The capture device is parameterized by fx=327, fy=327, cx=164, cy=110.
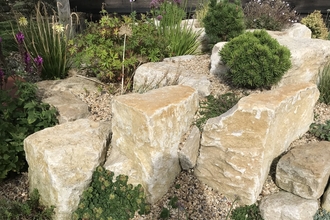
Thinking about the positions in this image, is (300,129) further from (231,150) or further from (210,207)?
(210,207)

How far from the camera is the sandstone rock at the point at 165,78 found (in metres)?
4.24

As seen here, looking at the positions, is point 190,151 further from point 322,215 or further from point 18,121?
point 18,121

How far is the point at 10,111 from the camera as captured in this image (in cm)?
344

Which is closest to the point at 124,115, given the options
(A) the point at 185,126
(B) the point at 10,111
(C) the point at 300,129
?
(A) the point at 185,126

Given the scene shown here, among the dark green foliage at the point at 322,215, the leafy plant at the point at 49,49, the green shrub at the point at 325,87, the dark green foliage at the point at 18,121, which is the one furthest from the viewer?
the leafy plant at the point at 49,49

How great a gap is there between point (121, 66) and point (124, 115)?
1.57 m

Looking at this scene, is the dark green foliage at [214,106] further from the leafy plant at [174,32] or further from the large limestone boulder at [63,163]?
the leafy plant at [174,32]

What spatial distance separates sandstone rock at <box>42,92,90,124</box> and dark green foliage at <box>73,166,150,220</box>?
0.98m

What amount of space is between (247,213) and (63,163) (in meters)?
1.86

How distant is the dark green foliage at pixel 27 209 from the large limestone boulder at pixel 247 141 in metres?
1.58

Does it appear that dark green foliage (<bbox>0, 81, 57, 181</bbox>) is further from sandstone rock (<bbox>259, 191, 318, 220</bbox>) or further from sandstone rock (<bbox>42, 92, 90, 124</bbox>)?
sandstone rock (<bbox>259, 191, 318, 220</bbox>)

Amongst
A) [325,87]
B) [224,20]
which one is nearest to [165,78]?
[224,20]

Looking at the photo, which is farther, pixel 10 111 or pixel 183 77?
pixel 183 77

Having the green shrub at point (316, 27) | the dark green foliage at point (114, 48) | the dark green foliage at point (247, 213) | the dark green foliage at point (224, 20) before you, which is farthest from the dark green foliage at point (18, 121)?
the green shrub at point (316, 27)
